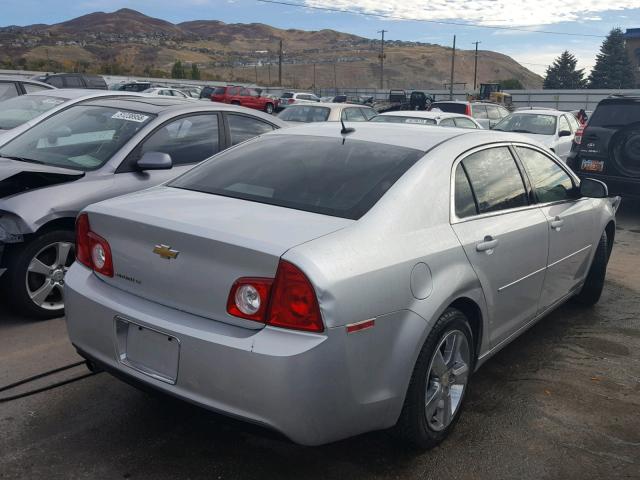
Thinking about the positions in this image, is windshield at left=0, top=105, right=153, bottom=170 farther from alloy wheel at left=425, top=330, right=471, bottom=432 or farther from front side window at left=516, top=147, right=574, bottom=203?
alloy wheel at left=425, top=330, right=471, bottom=432

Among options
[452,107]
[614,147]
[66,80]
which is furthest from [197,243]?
[66,80]

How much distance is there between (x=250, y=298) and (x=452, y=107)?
16.8m

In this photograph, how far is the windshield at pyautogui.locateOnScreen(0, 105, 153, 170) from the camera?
509 cm

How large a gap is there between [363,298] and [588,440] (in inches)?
66.2

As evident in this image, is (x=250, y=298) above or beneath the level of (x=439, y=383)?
above

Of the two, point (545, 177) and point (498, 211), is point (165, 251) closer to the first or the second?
point (498, 211)

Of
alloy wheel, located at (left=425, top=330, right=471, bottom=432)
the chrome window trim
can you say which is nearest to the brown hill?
the chrome window trim

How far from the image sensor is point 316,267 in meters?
2.40

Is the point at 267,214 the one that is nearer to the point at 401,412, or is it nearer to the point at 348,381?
the point at 348,381

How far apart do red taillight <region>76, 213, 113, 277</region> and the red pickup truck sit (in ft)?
111

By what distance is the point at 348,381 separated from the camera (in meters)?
2.46

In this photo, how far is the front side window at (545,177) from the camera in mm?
4141

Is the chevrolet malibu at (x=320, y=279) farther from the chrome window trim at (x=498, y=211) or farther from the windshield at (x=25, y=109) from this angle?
the windshield at (x=25, y=109)

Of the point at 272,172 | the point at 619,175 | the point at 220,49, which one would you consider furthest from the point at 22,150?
the point at 220,49
